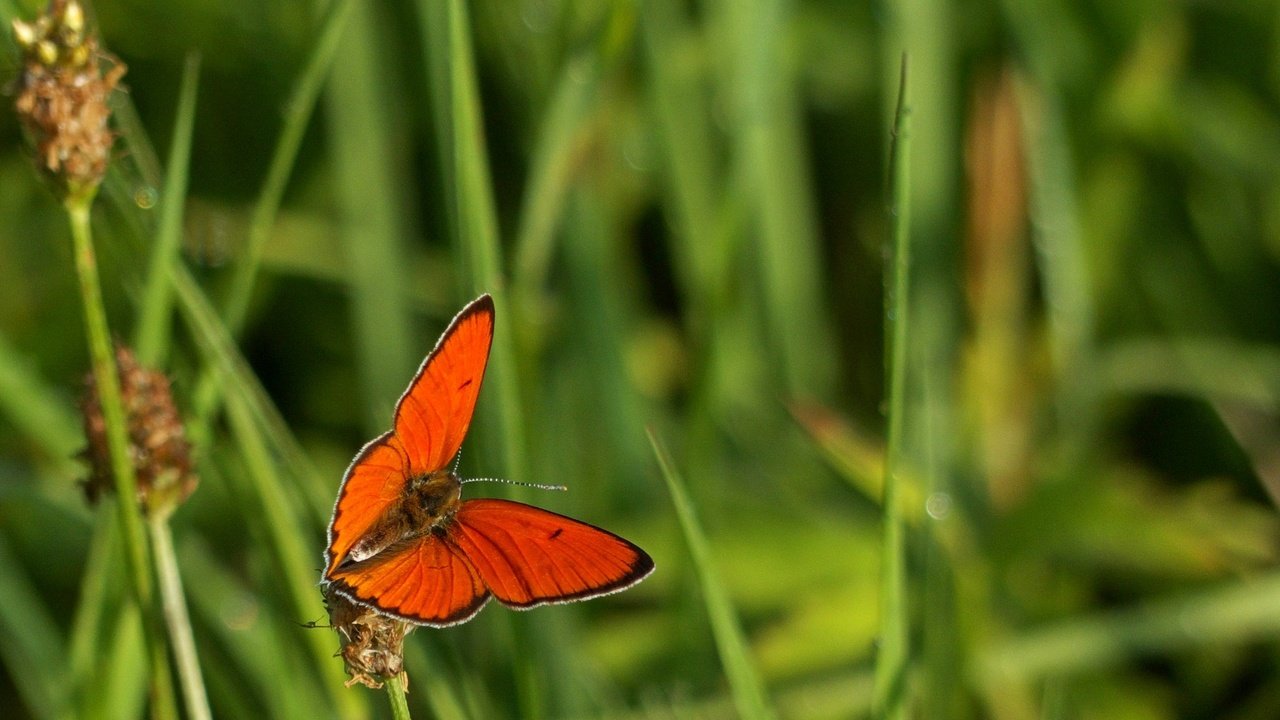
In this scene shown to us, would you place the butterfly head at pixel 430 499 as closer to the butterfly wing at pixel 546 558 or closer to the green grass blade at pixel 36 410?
the butterfly wing at pixel 546 558

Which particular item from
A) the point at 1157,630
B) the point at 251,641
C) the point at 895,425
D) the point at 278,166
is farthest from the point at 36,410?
the point at 1157,630

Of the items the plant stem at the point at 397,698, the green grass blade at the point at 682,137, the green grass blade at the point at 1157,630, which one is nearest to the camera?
the plant stem at the point at 397,698

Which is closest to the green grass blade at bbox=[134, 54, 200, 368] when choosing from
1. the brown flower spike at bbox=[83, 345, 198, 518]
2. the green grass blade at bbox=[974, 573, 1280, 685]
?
the brown flower spike at bbox=[83, 345, 198, 518]

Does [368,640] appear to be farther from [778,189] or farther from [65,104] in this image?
[778,189]

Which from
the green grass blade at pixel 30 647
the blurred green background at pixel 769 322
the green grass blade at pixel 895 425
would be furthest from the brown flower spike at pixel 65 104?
the green grass blade at pixel 30 647

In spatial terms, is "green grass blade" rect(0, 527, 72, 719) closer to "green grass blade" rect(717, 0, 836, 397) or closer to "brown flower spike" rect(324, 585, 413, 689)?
"brown flower spike" rect(324, 585, 413, 689)

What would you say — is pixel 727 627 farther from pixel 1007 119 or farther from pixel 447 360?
pixel 1007 119
